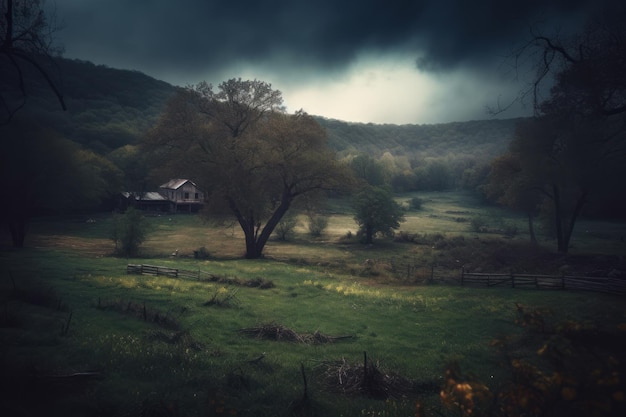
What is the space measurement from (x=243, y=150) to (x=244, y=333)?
26.2 meters

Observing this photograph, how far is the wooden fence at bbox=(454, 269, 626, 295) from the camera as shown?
73.9ft

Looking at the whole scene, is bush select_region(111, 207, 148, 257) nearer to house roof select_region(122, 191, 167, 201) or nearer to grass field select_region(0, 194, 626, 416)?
grass field select_region(0, 194, 626, 416)

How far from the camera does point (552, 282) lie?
82.2ft

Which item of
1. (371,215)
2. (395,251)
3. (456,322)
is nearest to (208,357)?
(456,322)

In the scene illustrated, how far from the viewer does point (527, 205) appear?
50.5 m

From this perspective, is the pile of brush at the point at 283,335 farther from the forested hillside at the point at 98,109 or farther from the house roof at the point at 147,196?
the house roof at the point at 147,196

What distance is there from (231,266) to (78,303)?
59.7 ft

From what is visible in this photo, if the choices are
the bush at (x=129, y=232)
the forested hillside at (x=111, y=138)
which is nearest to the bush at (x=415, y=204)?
the forested hillside at (x=111, y=138)

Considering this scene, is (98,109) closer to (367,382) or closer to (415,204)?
(415,204)

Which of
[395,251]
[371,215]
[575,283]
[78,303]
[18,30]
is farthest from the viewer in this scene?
[371,215]

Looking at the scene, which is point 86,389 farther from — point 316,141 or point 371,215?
point 371,215

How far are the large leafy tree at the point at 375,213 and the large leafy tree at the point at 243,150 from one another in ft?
56.3

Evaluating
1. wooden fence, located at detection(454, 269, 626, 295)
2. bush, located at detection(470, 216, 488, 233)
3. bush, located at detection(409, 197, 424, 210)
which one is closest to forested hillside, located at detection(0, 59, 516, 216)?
bush, located at detection(409, 197, 424, 210)

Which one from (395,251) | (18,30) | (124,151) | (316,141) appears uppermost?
(124,151)
